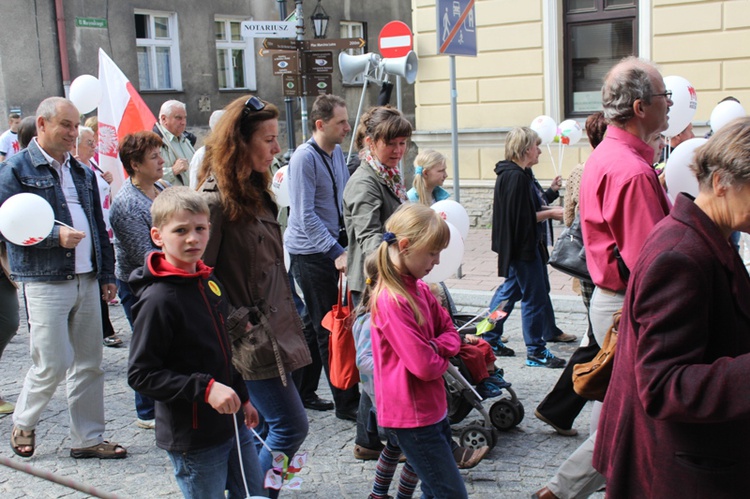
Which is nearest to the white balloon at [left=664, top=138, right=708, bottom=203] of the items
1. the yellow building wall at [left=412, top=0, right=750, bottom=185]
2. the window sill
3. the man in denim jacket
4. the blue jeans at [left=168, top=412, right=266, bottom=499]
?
the blue jeans at [left=168, top=412, right=266, bottom=499]

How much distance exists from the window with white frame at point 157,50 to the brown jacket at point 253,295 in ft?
58.7

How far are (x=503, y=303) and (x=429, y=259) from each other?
3.04 metres

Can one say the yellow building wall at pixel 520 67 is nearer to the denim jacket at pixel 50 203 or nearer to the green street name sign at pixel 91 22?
the denim jacket at pixel 50 203

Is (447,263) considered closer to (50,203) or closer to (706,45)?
(50,203)

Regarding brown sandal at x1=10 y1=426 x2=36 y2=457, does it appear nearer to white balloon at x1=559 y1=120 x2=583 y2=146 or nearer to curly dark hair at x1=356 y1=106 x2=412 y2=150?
curly dark hair at x1=356 y1=106 x2=412 y2=150

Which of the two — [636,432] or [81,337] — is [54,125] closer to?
[81,337]

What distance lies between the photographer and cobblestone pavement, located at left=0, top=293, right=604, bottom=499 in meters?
4.14

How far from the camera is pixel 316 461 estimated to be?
4.51 metres

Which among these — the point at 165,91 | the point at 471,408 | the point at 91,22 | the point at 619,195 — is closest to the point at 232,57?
the point at 165,91

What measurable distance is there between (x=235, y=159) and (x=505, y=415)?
2318 mm

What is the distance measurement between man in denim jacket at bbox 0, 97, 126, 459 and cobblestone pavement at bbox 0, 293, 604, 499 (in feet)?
0.58

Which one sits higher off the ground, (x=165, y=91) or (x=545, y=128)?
(x=165, y=91)

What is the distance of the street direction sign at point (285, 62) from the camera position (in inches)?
498

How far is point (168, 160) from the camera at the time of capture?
7652mm
